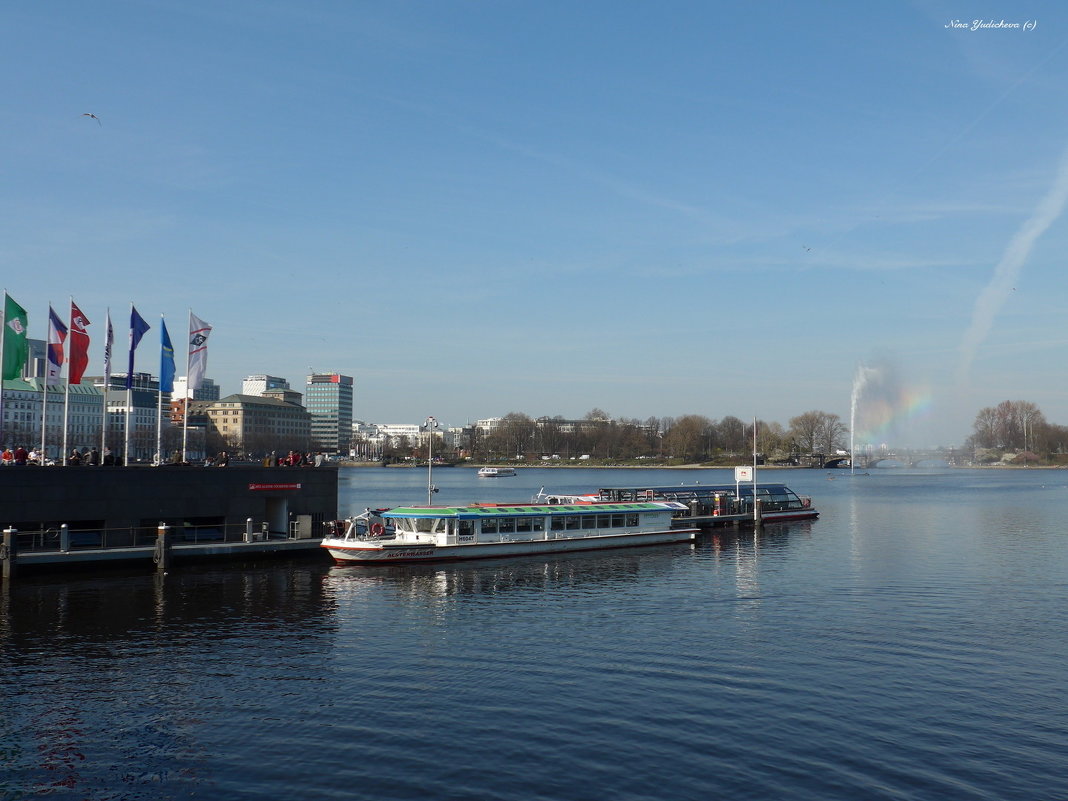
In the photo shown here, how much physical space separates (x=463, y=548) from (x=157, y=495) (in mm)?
19954

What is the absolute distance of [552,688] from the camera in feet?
98.8

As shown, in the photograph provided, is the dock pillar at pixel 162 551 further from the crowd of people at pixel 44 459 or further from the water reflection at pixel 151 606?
the crowd of people at pixel 44 459

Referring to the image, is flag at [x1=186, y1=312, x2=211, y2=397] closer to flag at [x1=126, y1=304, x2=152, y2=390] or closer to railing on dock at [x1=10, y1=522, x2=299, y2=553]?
flag at [x1=126, y1=304, x2=152, y2=390]

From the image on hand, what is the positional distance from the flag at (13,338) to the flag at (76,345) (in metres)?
2.45

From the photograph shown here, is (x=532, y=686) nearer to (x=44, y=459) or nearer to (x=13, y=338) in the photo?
(x=44, y=459)

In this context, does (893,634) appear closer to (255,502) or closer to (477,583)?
(477,583)

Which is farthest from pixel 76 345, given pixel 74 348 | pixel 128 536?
pixel 128 536

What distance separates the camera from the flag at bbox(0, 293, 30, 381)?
52.3m

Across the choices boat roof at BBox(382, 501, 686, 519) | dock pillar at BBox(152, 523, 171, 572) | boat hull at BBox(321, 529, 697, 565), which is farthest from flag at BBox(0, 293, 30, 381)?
boat roof at BBox(382, 501, 686, 519)

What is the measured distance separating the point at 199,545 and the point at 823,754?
4214 centimetres

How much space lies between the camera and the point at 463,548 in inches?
2432

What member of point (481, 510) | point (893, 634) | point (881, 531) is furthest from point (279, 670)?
point (881, 531)

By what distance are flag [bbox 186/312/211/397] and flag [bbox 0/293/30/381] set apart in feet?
33.0

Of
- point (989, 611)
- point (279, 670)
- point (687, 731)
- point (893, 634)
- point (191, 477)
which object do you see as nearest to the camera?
point (687, 731)
